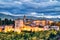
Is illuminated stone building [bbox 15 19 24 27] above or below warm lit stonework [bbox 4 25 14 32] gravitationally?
above

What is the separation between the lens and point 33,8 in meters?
2.89

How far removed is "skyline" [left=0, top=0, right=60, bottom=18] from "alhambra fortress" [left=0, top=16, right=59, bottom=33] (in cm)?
12

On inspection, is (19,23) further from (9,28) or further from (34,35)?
(34,35)

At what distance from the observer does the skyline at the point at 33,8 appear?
2.87m

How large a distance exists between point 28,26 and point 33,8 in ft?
1.13

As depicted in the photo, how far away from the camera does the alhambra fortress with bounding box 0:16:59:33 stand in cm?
281

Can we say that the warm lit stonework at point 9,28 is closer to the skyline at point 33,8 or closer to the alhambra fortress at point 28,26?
the alhambra fortress at point 28,26

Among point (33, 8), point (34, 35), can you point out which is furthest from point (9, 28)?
point (33, 8)

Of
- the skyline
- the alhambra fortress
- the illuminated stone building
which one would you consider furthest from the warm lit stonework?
the skyline

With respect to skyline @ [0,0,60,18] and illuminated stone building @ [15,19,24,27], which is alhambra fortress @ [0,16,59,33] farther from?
skyline @ [0,0,60,18]

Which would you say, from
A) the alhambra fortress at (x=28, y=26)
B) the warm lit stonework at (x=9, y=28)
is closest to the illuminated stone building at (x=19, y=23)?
the alhambra fortress at (x=28, y=26)

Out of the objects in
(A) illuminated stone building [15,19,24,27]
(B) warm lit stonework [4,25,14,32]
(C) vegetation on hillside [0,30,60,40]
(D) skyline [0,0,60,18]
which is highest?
(D) skyline [0,0,60,18]

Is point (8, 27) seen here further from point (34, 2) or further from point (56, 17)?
point (56, 17)

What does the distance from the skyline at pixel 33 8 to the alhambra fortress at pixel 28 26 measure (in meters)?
0.12
